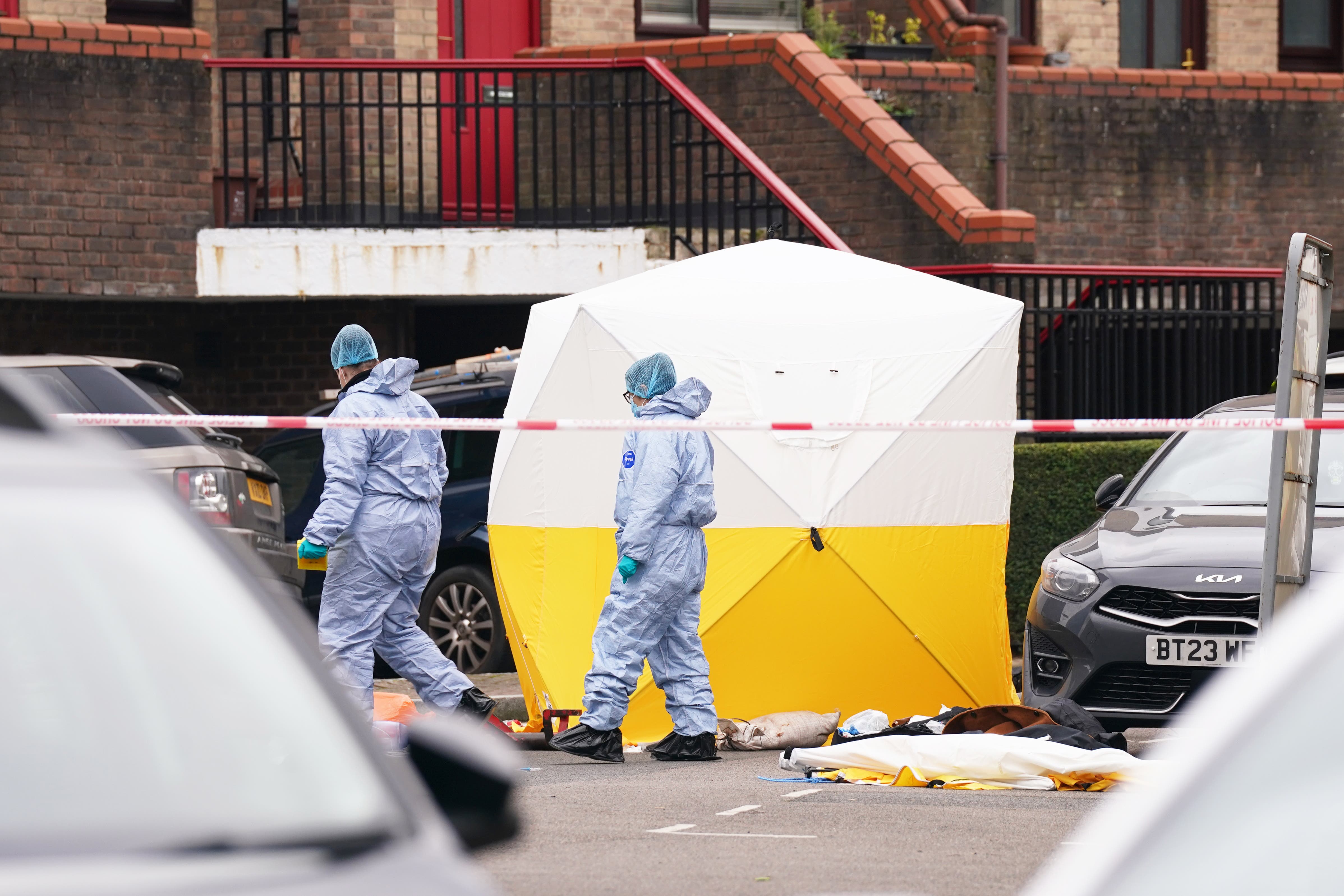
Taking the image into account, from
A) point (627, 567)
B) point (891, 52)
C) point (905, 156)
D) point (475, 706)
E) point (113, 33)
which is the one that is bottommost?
point (475, 706)

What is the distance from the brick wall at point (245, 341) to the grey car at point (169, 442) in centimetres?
508

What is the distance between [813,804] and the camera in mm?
7719

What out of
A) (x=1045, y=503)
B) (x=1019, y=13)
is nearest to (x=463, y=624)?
(x=1045, y=503)

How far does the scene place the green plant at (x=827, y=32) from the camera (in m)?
16.8

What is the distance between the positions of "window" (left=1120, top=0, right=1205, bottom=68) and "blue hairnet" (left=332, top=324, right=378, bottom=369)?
35.6 feet

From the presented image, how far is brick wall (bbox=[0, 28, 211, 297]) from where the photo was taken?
13.5 meters

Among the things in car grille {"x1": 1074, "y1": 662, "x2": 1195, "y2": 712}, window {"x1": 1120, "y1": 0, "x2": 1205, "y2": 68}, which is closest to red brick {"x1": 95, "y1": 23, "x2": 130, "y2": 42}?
car grille {"x1": 1074, "y1": 662, "x2": 1195, "y2": 712}

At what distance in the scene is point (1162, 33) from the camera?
1884 cm

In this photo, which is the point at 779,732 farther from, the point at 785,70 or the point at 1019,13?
the point at 1019,13

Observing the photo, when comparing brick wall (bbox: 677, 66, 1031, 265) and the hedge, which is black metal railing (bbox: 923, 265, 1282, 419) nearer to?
brick wall (bbox: 677, 66, 1031, 265)

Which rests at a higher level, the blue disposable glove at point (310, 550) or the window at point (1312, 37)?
the window at point (1312, 37)

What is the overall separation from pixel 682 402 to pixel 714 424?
1.52ft

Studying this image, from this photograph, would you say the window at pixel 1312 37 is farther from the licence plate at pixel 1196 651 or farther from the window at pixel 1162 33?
the licence plate at pixel 1196 651

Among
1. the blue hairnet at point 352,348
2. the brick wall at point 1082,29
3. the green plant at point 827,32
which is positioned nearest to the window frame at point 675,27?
the green plant at point 827,32
